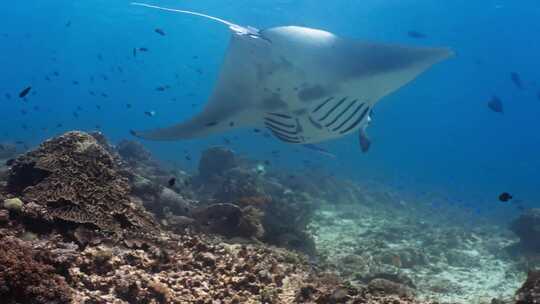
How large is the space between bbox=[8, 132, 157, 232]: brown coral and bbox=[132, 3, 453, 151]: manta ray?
71cm

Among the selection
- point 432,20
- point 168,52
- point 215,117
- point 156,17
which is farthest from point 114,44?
point 215,117

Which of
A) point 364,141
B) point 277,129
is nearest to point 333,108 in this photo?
point 277,129

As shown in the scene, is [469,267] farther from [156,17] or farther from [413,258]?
[156,17]

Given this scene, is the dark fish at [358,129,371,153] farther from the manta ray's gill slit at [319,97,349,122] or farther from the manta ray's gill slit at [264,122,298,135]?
the manta ray's gill slit at [264,122,298,135]

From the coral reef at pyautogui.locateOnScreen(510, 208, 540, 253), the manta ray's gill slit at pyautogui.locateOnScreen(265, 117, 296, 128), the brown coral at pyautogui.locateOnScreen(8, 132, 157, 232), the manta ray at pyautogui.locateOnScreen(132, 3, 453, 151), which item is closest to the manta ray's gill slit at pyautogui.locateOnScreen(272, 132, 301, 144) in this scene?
the manta ray at pyautogui.locateOnScreen(132, 3, 453, 151)

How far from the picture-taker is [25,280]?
2.79 m

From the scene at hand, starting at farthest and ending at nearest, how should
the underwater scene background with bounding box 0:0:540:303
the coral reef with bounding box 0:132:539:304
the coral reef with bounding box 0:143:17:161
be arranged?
the coral reef with bounding box 0:143:17:161 → the underwater scene background with bounding box 0:0:540:303 → the coral reef with bounding box 0:132:539:304

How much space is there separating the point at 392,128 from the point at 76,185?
94857 millimetres

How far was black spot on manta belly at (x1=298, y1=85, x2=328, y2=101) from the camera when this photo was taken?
5.47 m

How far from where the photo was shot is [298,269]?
536 centimetres

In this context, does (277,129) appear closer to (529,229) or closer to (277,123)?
(277,123)

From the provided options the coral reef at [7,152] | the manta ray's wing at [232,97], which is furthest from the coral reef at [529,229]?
the coral reef at [7,152]

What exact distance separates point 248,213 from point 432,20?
1974 inches

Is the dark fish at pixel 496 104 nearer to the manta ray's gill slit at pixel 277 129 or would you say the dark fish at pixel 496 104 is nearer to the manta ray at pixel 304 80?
the manta ray at pixel 304 80
